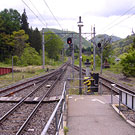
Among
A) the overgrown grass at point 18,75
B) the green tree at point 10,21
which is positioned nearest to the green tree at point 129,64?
the overgrown grass at point 18,75

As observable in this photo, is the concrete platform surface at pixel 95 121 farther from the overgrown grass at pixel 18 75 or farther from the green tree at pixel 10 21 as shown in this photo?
the green tree at pixel 10 21

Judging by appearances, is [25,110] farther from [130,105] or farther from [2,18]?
[2,18]

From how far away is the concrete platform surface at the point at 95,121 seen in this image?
521 cm

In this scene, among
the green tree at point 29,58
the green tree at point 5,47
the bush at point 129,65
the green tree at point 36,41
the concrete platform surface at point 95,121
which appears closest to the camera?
the concrete platform surface at point 95,121

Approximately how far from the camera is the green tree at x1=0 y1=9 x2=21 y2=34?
57.7 m

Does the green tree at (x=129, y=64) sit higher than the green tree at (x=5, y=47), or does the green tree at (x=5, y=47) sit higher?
the green tree at (x=5, y=47)

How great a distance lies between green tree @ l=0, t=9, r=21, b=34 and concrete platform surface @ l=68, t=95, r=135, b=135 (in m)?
52.4

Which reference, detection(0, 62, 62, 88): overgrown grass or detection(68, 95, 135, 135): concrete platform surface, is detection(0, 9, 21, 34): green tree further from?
detection(68, 95, 135, 135): concrete platform surface

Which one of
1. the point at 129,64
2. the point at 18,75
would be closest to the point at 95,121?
the point at 129,64

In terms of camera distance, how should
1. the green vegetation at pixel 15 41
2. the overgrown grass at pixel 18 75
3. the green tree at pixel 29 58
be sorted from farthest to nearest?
the green vegetation at pixel 15 41
the green tree at pixel 29 58
the overgrown grass at pixel 18 75

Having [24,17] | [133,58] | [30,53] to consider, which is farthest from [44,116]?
[24,17]

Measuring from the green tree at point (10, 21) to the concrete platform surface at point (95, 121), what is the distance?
172 feet

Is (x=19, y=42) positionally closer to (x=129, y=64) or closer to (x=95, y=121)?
(x=129, y=64)

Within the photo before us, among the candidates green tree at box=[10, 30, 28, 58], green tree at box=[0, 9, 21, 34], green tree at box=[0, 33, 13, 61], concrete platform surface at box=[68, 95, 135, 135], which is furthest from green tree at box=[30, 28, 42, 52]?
concrete platform surface at box=[68, 95, 135, 135]
